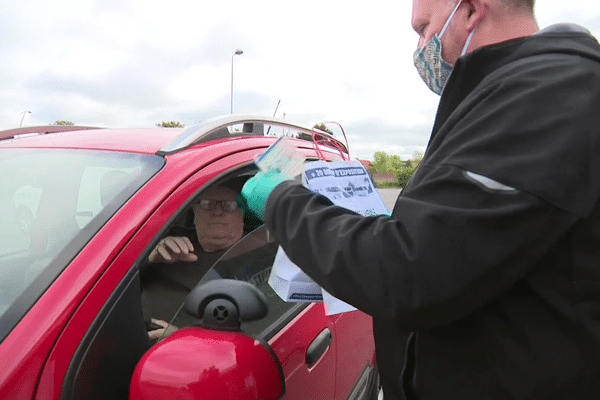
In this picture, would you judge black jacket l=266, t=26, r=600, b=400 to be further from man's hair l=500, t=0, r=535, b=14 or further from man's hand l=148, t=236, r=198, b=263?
man's hand l=148, t=236, r=198, b=263

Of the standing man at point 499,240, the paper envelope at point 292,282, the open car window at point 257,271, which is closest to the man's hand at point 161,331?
the open car window at point 257,271

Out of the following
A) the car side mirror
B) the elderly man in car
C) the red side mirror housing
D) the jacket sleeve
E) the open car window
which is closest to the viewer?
the jacket sleeve

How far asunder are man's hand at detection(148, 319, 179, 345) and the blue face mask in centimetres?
112

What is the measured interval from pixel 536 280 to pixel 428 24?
2.47ft

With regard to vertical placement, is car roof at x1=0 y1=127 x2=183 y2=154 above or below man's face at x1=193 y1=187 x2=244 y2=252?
above

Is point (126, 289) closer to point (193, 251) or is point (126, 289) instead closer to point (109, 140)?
point (109, 140)

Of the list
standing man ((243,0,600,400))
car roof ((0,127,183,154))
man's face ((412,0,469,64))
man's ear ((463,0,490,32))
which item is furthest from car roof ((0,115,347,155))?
standing man ((243,0,600,400))

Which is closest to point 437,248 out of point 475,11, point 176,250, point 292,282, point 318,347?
point 292,282

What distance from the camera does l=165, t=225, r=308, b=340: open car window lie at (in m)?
1.63

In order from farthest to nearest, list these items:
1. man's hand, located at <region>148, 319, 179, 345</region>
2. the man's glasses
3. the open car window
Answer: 1. the man's glasses
2. the open car window
3. man's hand, located at <region>148, 319, 179, 345</region>

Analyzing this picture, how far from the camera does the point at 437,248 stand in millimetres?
846

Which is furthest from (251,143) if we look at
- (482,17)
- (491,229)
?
(491,229)

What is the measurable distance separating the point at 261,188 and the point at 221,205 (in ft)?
3.69

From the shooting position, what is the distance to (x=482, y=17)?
114 centimetres
